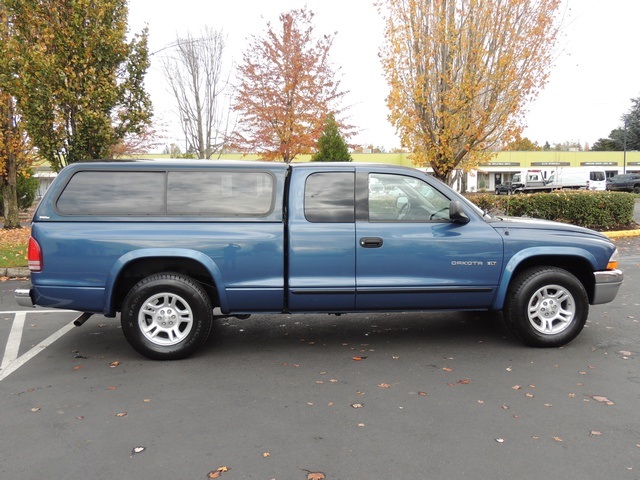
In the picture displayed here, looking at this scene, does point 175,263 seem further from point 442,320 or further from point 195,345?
point 442,320

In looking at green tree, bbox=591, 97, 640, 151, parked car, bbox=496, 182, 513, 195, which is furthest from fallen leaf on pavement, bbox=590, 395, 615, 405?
green tree, bbox=591, 97, 640, 151

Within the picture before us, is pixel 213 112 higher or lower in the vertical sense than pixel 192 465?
higher

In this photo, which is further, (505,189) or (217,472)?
(505,189)

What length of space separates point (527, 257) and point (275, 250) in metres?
2.46

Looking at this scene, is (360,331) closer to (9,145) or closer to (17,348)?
(17,348)

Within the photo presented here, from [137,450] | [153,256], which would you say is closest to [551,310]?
[153,256]

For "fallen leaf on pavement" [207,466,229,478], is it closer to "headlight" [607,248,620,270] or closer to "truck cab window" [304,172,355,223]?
"truck cab window" [304,172,355,223]

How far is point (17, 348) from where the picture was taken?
544cm

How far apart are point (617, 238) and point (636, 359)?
11.2 metres

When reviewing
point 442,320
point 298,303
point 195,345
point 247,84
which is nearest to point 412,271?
point 298,303

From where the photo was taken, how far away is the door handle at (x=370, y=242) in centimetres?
498

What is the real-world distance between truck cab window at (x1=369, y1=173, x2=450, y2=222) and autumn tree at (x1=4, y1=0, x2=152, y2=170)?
871 cm

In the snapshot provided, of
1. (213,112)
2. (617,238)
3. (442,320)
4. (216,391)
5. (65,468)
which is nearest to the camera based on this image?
(65,468)

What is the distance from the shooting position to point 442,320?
6.53 m
